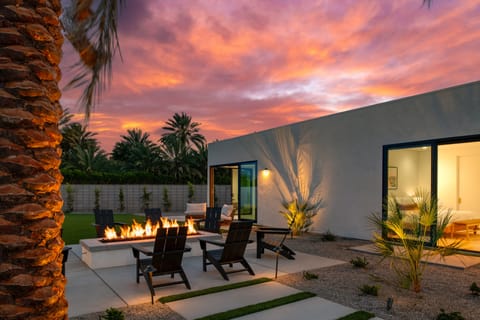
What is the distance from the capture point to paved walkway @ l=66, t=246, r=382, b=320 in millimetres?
4176

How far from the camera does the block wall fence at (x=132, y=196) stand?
1955cm

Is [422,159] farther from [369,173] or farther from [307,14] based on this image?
[307,14]

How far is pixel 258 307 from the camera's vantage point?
4277mm

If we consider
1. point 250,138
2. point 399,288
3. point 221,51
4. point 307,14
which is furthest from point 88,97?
point 250,138

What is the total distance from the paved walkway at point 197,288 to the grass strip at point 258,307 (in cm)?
9

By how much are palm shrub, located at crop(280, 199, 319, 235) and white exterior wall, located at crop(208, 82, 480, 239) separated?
0.25m

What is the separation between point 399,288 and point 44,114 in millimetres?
5158

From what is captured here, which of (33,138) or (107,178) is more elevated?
(33,138)

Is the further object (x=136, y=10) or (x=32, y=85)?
(x=136, y=10)

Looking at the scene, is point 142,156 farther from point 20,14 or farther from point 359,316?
point 20,14

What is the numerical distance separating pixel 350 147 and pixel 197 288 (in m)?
6.83

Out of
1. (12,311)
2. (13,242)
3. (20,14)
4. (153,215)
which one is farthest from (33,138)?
(153,215)

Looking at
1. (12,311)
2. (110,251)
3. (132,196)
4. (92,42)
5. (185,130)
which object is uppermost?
(185,130)

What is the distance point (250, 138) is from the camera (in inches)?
570
